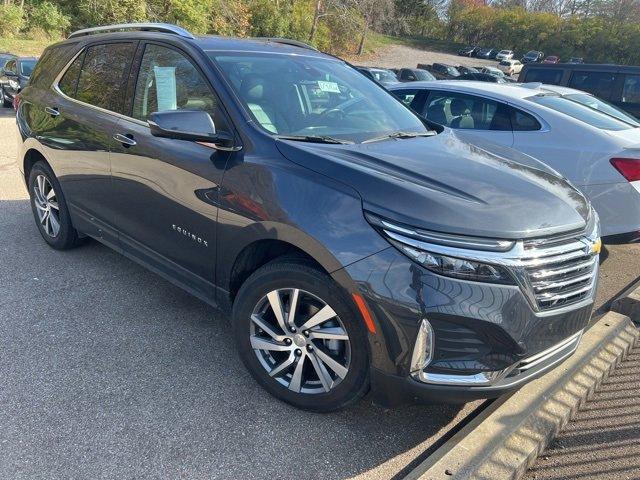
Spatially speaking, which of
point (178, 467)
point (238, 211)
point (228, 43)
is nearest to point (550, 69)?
point (228, 43)

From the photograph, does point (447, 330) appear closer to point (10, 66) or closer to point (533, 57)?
point (10, 66)

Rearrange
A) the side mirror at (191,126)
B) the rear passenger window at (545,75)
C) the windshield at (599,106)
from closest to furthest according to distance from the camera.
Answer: the side mirror at (191,126) < the windshield at (599,106) < the rear passenger window at (545,75)

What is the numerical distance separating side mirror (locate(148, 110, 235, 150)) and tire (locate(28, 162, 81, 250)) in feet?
6.40

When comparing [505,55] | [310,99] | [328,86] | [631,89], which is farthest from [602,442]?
[505,55]

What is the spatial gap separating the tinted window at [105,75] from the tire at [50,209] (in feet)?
2.73

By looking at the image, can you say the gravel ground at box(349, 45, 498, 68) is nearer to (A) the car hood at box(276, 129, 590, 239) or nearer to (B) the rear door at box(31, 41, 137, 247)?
(B) the rear door at box(31, 41, 137, 247)

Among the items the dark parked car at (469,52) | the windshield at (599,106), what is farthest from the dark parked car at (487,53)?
the windshield at (599,106)

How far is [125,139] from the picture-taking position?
3373 mm

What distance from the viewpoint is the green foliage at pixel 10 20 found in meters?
25.9

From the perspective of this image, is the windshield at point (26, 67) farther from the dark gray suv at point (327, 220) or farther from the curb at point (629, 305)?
the curb at point (629, 305)

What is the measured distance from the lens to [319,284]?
2.37 metres

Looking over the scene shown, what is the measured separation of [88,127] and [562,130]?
13.5ft

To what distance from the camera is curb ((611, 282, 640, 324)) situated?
12.6ft

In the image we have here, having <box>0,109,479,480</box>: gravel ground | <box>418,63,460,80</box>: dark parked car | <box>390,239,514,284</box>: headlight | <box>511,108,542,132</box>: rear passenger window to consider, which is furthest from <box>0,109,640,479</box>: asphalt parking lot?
<box>418,63,460,80</box>: dark parked car
